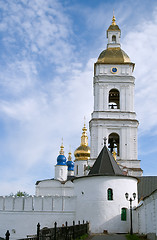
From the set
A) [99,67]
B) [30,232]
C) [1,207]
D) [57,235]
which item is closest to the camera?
[57,235]

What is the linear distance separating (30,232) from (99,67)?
21.1 m

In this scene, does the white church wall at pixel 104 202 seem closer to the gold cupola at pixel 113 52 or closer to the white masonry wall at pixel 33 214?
the white masonry wall at pixel 33 214

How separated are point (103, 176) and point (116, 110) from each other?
15233 millimetres

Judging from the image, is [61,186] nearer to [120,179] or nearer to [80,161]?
[80,161]

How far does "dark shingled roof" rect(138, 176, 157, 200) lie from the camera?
101 ft

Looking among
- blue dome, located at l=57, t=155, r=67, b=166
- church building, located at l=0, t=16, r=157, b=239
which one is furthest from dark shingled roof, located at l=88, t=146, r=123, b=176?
blue dome, located at l=57, t=155, r=67, b=166

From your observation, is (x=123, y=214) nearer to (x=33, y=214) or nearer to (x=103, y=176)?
(x=103, y=176)

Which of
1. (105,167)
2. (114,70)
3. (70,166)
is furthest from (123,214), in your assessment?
(70,166)

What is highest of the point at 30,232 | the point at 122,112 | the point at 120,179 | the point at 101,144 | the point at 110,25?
the point at 110,25

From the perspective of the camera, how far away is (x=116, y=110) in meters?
37.2

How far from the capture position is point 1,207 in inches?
1025

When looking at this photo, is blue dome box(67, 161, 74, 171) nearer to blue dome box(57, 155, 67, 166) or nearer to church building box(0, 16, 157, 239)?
church building box(0, 16, 157, 239)

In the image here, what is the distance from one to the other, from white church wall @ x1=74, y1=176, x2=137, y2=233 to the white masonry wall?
1.26 metres

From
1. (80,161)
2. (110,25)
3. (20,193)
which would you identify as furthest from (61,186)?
(20,193)
